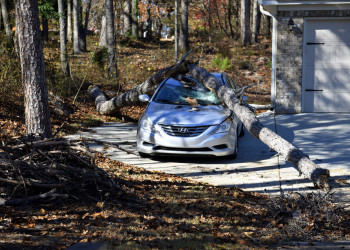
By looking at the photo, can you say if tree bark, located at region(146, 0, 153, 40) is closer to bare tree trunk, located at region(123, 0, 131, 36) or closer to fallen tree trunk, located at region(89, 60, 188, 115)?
bare tree trunk, located at region(123, 0, 131, 36)

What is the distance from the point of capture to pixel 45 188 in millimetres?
6102

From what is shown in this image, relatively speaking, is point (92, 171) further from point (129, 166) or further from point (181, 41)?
point (181, 41)

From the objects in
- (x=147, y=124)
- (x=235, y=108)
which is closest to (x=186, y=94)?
(x=235, y=108)

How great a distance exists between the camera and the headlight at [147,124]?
9.52m

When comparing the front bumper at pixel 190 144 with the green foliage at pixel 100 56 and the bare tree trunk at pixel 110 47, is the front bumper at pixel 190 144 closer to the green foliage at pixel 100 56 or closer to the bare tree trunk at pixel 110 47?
the bare tree trunk at pixel 110 47

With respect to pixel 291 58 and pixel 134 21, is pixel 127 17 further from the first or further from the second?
pixel 291 58

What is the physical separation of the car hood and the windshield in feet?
0.84

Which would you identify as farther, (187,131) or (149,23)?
(149,23)

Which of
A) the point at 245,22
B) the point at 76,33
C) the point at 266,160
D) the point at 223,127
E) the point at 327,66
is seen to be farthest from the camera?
the point at 245,22

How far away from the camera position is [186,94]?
35.5 feet

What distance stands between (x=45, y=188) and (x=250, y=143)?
6394 mm

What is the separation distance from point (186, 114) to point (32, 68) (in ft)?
10.3

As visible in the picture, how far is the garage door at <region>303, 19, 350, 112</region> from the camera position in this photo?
14109 mm

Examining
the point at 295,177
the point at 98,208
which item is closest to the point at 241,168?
the point at 295,177
